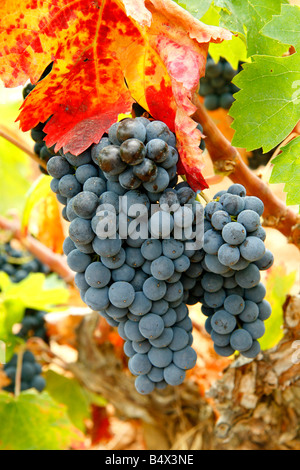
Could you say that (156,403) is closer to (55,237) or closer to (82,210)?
(55,237)

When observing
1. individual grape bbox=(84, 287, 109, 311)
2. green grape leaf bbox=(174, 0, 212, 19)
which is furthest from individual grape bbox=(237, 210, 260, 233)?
green grape leaf bbox=(174, 0, 212, 19)

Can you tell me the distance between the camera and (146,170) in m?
0.57

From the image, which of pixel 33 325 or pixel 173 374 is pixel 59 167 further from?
pixel 33 325

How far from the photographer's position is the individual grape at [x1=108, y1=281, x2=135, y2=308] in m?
0.62

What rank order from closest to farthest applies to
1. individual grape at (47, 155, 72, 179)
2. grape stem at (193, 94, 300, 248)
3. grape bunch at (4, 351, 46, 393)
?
individual grape at (47, 155, 72, 179) < grape stem at (193, 94, 300, 248) < grape bunch at (4, 351, 46, 393)

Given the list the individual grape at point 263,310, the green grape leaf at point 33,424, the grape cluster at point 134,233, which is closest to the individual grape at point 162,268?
the grape cluster at point 134,233

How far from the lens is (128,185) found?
0.59 metres

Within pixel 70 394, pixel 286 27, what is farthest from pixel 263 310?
pixel 70 394

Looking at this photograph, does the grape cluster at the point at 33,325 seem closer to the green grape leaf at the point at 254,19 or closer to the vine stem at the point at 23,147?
the vine stem at the point at 23,147

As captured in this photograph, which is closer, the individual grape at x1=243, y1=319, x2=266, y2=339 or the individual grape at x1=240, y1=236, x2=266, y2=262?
the individual grape at x1=240, y1=236, x2=266, y2=262

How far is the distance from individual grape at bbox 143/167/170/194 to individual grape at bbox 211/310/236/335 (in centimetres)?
24

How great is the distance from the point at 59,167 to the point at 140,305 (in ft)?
0.79

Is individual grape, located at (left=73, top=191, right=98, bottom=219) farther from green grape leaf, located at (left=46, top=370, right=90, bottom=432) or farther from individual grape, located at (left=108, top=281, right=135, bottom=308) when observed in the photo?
green grape leaf, located at (left=46, top=370, right=90, bottom=432)

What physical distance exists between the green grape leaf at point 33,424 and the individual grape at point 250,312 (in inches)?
28.7
